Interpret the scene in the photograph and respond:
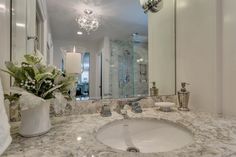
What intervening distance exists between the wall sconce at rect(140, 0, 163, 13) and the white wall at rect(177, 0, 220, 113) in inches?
5.8

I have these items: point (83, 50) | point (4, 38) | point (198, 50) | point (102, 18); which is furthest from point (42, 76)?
point (198, 50)

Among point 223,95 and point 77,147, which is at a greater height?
point 223,95

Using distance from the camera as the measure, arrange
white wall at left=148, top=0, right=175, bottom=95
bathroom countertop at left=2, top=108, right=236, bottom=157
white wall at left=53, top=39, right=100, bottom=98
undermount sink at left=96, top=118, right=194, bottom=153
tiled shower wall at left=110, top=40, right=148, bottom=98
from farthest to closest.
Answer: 1. white wall at left=148, top=0, right=175, bottom=95
2. tiled shower wall at left=110, top=40, right=148, bottom=98
3. white wall at left=53, top=39, right=100, bottom=98
4. undermount sink at left=96, top=118, right=194, bottom=153
5. bathroom countertop at left=2, top=108, right=236, bottom=157

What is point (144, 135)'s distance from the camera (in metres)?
0.97

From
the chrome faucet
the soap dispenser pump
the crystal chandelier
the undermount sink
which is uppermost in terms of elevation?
the crystal chandelier

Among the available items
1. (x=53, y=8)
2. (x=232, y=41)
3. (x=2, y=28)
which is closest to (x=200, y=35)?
(x=232, y=41)

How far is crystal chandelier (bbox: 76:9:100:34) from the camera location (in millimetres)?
1173

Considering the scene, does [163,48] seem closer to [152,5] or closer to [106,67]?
[152,5]

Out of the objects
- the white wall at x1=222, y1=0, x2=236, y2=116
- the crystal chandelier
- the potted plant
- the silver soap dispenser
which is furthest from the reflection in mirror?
the white wall at x1=222, y1=0, x2=236, y2=116

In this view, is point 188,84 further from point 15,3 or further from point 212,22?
point 15,3

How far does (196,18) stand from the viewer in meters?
1.19

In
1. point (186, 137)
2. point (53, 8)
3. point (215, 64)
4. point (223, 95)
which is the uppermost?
point (53, 8)

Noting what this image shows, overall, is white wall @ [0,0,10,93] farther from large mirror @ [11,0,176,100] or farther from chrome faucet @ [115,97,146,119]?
chrome faucet @ [115,97,146,119]

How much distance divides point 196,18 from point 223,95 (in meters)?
0.55
